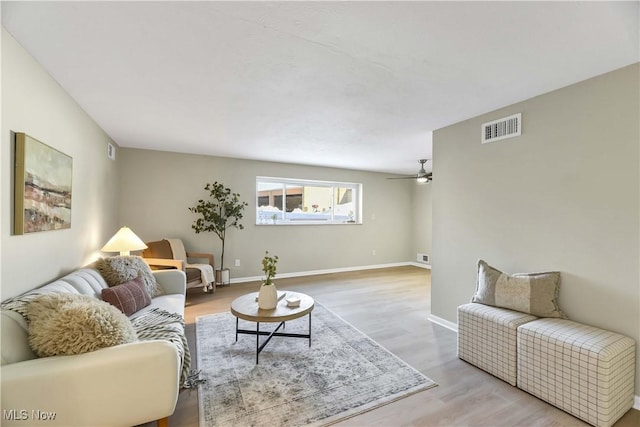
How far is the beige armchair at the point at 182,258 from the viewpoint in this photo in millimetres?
4020

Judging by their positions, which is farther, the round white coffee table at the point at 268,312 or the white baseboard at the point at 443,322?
the white baseboard at the point at 443,322

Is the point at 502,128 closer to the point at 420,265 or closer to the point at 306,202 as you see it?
the point at 306,202

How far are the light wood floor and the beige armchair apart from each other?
261 millimetres

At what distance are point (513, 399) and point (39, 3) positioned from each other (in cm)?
363

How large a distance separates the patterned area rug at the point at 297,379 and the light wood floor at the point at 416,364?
10 cm

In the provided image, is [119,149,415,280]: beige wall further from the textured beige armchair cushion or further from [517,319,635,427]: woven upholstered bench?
[517,319,635,427]: woven upholstered bench

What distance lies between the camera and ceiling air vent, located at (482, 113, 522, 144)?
8.33 ft

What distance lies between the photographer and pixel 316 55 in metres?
1.79

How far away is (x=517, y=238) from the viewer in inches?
100

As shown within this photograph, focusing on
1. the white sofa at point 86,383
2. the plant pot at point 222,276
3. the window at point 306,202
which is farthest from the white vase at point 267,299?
the window at point 306,202

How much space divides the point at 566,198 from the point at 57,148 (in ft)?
13.2

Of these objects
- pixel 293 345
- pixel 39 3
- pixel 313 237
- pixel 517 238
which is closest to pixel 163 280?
pixel 293 345

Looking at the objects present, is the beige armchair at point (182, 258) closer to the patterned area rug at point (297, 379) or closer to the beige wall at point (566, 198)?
the patterned area rug at point (297, 379)

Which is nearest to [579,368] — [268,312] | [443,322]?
[443,322]
